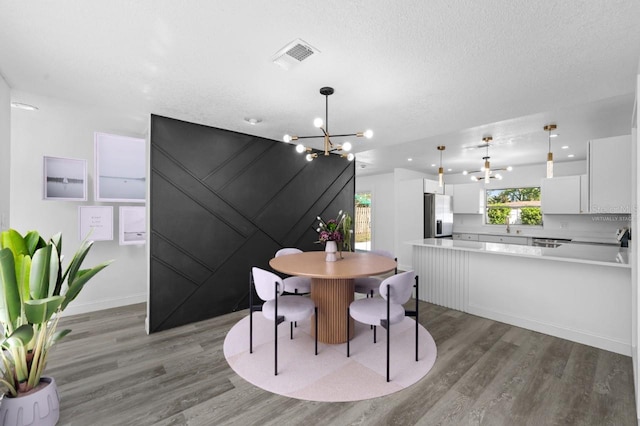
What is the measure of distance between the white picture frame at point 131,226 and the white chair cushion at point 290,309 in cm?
256

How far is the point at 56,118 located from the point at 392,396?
4.86 meters

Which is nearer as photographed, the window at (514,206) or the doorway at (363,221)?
the window at (514,206)

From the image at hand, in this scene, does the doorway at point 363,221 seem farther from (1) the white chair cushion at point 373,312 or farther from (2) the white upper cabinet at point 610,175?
(1) the white chair cushion at point 373,312

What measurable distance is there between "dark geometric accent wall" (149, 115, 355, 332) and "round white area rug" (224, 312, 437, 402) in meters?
0.76

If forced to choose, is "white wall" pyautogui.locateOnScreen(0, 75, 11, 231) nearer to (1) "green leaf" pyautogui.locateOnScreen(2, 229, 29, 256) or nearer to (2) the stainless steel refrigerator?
(1) "green leaf" pyautogui.locateOnScreen(2, 229, 29, 256)

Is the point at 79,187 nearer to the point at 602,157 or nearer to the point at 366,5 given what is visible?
the point at 366,5

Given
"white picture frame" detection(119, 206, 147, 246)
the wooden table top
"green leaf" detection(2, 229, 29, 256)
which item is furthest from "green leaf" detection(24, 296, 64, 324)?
"white picture frame" detection(119, 206, 147, 246)

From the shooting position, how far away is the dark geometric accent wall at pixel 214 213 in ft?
10.4

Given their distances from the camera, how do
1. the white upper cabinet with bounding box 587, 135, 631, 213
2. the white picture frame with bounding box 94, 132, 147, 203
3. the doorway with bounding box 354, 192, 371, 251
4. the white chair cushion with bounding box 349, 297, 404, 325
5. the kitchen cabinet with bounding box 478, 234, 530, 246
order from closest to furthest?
the white chair cushion with bounding box 349, 297, 404, 325
the white upper cabinet with bounding box 587, 135, 631, 213
the white picture frame with bounding box 94, 132, 147, 203
the kitchen cabinet with bounding box 478, 234, 530, 246
the doorway with bounding box 354, 192, 371, 251

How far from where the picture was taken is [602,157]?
2893 mm

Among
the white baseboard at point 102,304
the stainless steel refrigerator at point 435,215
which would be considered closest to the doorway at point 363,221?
the stainless steel refrigerator at point 435,215

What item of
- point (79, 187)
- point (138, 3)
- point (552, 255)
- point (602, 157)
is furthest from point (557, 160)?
point (79, 187)

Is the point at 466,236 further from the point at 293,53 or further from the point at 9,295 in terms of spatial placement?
the point at 9,295

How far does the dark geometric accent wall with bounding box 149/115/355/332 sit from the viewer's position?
125 inches
